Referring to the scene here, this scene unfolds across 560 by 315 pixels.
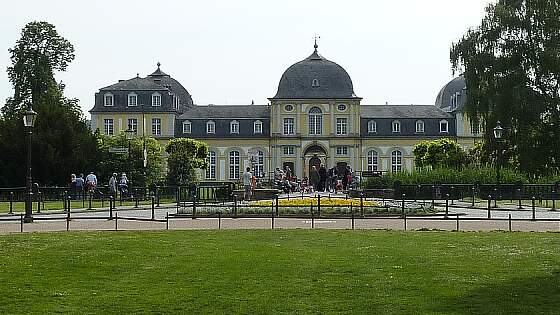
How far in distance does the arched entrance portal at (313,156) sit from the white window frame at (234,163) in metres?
7.45

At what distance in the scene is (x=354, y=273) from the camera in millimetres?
15312

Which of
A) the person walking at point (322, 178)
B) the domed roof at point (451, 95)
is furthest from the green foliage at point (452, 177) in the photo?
the domed roof at point (451, 95)

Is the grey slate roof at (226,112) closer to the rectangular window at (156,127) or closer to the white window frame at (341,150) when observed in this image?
the rectangular window at (156,127)

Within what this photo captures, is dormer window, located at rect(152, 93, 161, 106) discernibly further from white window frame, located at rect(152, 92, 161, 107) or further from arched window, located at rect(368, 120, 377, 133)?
arched window, located at rect(368, 120, 377, 133)

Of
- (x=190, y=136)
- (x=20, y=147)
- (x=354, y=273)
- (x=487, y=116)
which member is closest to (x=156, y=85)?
(x=190, y=136)

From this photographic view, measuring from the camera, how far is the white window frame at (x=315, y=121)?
101 m

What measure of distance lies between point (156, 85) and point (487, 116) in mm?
60890

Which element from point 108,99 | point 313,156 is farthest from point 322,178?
point 108,99

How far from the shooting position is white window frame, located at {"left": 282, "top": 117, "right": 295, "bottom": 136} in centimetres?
10125

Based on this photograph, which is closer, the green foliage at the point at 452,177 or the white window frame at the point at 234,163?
the green foliage at the point at 452,177

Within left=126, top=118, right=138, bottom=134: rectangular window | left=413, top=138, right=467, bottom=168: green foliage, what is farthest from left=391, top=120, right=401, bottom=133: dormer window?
left=126, top=118, right=138, bottom=134: rectangular window

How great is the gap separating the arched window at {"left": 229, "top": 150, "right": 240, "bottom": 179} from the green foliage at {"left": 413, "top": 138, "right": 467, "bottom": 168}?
21337mm

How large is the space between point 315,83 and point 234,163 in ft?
41.3

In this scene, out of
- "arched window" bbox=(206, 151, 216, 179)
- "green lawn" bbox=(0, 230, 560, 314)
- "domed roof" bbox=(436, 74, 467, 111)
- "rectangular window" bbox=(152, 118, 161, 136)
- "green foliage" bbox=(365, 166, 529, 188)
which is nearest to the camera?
"green lawn" bbox=(0, 230, 560, 314)
